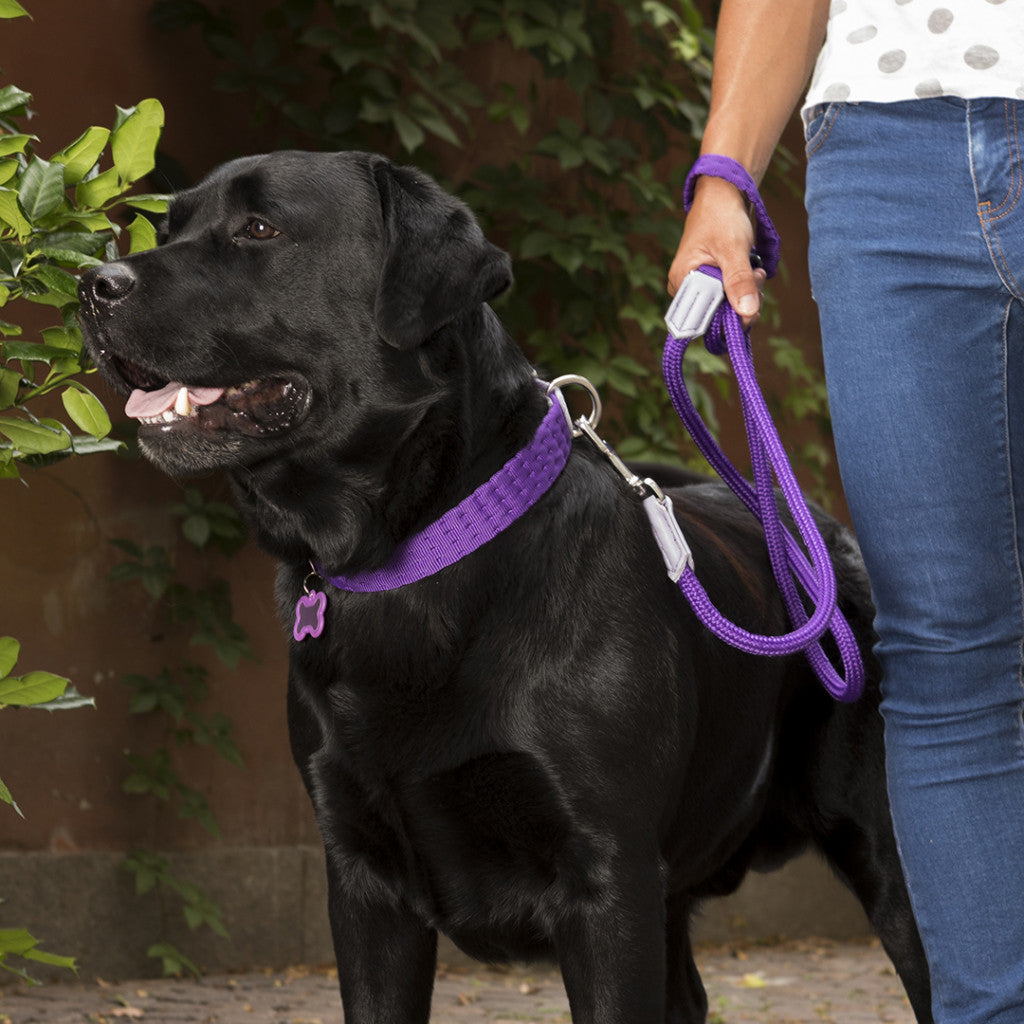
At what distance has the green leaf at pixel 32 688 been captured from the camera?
219cm

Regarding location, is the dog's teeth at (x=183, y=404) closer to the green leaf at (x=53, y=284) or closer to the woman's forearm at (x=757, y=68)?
the green leaf at (x=53, y=284)

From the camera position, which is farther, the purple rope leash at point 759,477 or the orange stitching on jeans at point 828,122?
the purple rope leash at point 759,477

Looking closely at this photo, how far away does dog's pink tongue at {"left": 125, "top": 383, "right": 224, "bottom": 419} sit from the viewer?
91.7 inches

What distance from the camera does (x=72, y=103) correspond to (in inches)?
155

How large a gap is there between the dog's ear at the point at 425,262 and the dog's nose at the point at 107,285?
38cm

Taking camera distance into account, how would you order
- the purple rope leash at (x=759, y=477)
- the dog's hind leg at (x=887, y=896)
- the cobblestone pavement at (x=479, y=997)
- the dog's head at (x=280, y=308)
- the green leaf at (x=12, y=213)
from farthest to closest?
1. the cobblestone pavement at (x=479, y=997)
2. the dog's hind leg at (x=887, y=896)
3. the dog's head at (x=280, y=308)
4. the purple rope leash at (x=759, y=477)
5. the green leaf at (x=12, y=213)

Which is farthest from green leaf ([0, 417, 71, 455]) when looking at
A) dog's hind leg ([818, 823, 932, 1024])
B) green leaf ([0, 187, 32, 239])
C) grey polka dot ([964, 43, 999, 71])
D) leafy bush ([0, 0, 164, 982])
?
dog's hind leg ([818, 823, 932, 1024])

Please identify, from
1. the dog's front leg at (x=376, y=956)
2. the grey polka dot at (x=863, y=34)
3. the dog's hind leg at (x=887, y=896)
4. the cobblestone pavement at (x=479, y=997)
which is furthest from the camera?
the cobblestone pavement at (x=479, y=997)

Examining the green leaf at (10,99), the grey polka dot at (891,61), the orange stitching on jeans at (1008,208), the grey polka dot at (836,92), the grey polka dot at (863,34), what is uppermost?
the grey polka dot at (863,34)

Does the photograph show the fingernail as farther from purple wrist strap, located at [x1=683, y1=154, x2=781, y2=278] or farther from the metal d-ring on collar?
the metal d-ring on collar

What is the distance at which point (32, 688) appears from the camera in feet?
7.24

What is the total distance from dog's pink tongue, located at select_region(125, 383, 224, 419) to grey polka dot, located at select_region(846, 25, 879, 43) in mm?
1046

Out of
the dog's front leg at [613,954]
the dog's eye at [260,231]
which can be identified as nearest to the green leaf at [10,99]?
the dog's eye at [260,231]

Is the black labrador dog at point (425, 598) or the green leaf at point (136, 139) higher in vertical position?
the green leaf at point (136, 139)
